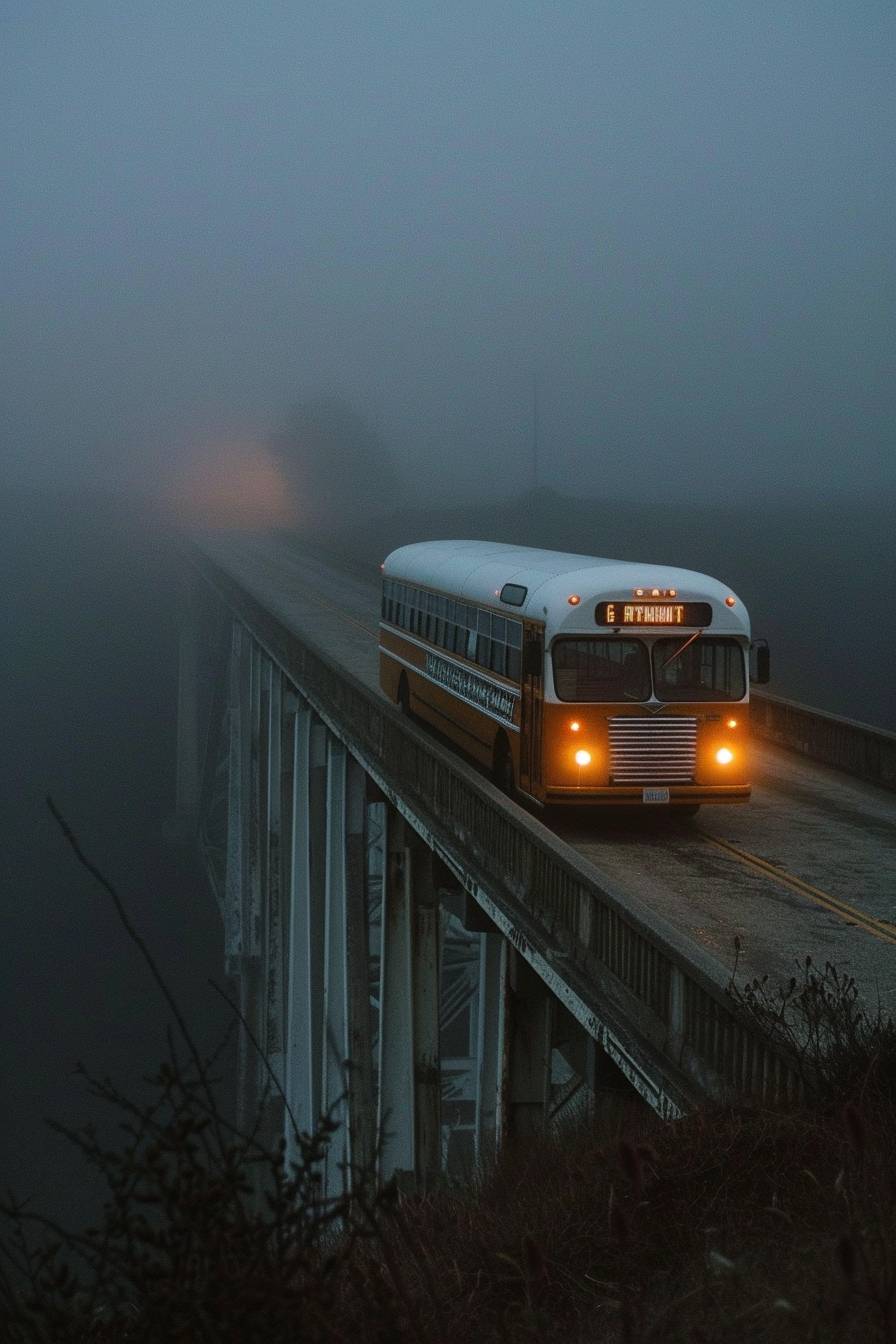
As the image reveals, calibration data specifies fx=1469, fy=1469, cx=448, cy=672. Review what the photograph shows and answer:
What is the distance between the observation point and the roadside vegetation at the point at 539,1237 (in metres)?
3.44

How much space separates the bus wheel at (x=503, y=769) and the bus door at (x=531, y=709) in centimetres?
49

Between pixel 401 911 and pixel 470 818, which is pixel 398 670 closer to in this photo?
pixel 401 911

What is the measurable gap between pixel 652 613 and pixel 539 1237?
8927 millimetres

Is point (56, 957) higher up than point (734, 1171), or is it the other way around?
point (734, 1171)

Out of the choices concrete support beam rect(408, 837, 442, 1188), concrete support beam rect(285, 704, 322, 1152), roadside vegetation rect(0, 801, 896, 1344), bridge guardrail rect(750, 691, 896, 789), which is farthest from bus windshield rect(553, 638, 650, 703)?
concrete support beam rect(285, 704, 322, 1152)

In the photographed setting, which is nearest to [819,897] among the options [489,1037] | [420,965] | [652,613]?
[652,613]

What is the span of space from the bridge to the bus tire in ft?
1.65

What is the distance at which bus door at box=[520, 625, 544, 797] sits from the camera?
536 inches

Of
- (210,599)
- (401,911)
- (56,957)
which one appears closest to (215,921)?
(56,957)

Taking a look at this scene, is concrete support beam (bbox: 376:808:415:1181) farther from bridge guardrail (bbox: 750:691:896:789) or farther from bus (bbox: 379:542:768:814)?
bridge guardrail (bbox: 750:691:896:789)

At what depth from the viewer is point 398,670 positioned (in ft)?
71.5

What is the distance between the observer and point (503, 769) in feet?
49.2

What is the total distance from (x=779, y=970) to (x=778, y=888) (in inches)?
101

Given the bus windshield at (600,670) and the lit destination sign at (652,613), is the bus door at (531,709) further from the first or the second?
the lit destination sign at (652,613)
